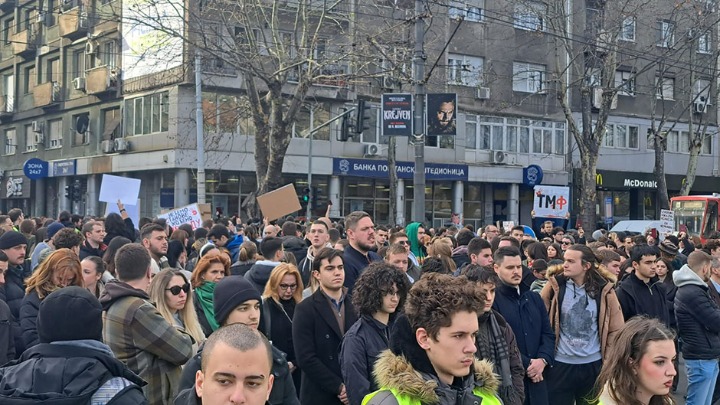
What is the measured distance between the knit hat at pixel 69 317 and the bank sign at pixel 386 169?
29.5m

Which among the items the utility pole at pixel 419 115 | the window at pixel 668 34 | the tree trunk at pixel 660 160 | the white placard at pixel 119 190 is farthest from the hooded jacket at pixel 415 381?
the tree trunk at pixel 660 160

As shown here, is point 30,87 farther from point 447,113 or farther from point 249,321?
point 249,321

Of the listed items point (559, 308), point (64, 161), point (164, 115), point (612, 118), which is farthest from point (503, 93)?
point (559, 308)

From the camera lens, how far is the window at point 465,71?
118ft

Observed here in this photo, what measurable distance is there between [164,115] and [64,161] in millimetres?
8071

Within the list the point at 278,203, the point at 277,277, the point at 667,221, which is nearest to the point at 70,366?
the point at 277,277

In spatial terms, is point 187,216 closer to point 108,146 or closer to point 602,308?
point 602,308

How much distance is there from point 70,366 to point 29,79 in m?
41.6

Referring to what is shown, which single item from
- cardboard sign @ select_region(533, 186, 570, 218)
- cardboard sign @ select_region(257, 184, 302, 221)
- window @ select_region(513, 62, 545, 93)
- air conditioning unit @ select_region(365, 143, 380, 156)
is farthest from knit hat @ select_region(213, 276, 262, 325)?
window @ select_region(513, 62, 545, 93)

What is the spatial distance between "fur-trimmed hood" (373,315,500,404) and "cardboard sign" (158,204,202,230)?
1303cm

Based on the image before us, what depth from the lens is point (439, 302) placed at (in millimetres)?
3602

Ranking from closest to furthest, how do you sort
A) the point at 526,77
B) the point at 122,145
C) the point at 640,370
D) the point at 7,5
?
the point at 640,370
the point at 122,145
the point at 526,77
the point at 7,5

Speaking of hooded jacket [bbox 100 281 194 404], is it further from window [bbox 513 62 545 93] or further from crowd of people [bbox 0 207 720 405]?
window [bbox 513 62 545 93]

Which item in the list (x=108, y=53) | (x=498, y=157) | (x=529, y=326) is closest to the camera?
(x=529, y=326)
